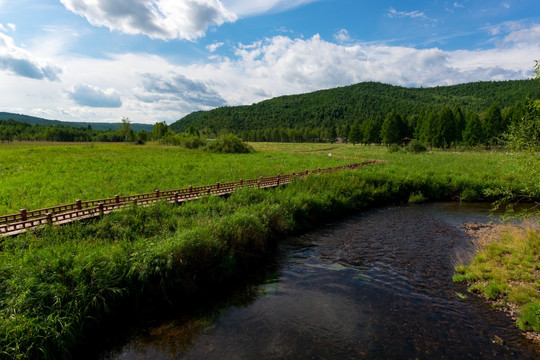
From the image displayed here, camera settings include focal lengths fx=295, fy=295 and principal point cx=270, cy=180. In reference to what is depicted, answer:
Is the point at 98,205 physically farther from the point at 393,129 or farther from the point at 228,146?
the point at 393,129

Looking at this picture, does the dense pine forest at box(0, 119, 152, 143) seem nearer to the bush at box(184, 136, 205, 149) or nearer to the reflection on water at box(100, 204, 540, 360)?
the bush at box(184, 136, 205, 149)

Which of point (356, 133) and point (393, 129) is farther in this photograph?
point (356, 133)

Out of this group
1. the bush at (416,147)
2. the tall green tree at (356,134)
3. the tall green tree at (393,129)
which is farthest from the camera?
the tall green tree at (356,134)

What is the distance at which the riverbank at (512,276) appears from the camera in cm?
1039

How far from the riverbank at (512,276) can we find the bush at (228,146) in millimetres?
63428

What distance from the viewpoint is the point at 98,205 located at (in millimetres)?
17281

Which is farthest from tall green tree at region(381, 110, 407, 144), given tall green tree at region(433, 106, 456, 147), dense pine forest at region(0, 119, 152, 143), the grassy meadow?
dense pine forest at region(0, 119, 152, 143)

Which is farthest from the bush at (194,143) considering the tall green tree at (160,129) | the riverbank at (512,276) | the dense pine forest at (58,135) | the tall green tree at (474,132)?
the riverbank at (512,276)

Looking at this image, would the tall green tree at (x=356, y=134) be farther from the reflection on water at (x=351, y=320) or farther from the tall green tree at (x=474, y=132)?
the reflection on water at (x=351, y=320)

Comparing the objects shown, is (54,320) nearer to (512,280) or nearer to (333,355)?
(333,355)

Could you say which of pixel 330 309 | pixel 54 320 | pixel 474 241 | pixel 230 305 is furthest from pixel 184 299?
pixel 474 241

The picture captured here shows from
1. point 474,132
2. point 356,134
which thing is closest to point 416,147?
point 474,132

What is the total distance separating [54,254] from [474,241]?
2198 cm

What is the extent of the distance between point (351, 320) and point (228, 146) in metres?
68.1
